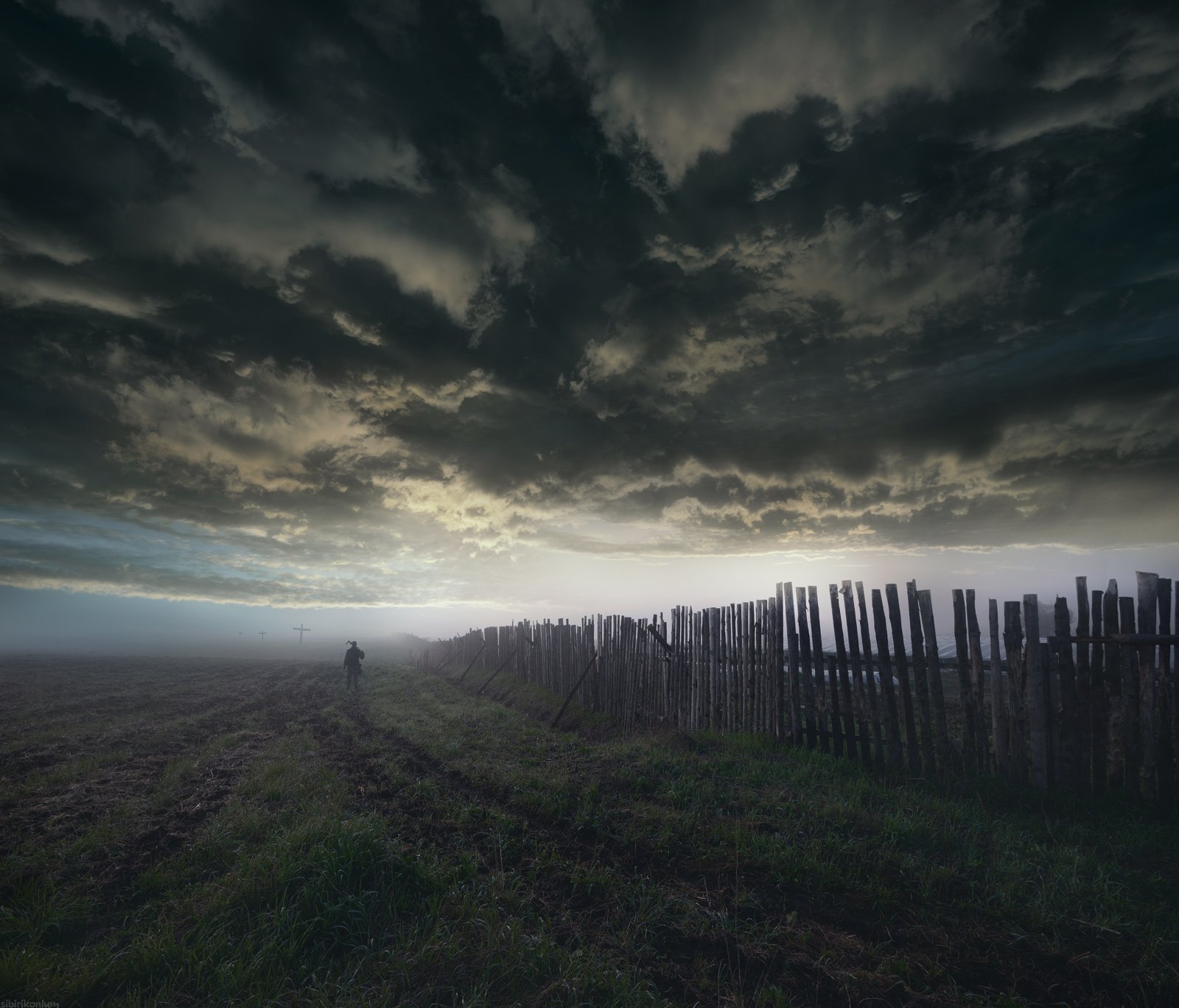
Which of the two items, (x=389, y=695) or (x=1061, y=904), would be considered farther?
(x=389, y=695)

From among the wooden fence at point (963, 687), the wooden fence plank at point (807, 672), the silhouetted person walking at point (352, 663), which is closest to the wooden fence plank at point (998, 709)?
the wooden fence at point (963, 687)

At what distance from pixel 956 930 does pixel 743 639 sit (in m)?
5.65

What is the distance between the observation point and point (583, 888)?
4.49 meters

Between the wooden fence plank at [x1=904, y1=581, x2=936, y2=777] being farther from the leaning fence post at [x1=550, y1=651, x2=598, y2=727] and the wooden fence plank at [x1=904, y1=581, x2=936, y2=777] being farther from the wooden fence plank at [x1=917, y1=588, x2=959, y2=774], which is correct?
the leaning fence post at [x1=550, y1=651, x2=598, y2=727]

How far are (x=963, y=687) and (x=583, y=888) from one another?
229 inches

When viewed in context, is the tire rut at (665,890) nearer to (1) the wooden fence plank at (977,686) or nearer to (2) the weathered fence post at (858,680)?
(2) the weathered fence post at (858,680)

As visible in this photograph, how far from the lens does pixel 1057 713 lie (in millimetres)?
6188

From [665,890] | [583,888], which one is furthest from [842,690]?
[583,888]

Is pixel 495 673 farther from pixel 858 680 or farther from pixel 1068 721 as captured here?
pixel 1068 721

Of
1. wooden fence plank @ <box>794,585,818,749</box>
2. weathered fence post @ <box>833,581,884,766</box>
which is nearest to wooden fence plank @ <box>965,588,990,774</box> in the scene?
weathered fence post @ <box>833,581,884,766</box>

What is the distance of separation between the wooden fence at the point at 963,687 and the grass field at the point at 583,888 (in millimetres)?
478

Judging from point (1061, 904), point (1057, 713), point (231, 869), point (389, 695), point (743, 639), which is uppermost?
point (743, 639)

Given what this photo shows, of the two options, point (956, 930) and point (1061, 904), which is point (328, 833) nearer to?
point (956, 930)

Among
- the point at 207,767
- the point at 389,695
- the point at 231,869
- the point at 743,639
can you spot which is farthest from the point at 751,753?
the point at 389,695
